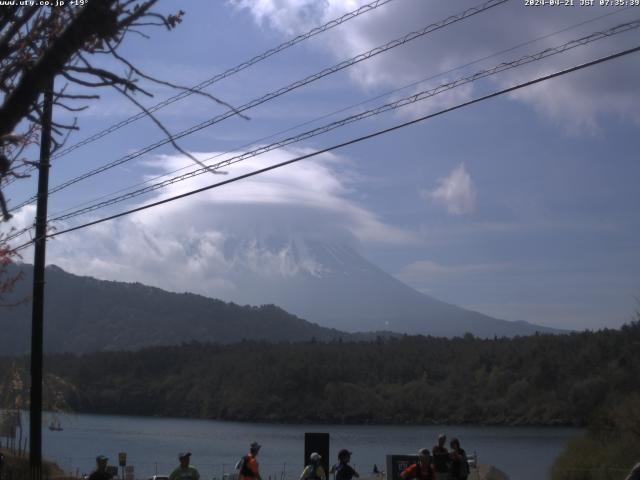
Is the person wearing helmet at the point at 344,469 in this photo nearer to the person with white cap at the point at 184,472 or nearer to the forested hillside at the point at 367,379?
the person with white cap at the point at 184,472

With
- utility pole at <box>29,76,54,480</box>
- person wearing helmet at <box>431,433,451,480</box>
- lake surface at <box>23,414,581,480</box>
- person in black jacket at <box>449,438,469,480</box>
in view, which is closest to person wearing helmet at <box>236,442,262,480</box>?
person wearing helmet at <box>431,433,451,480</box>

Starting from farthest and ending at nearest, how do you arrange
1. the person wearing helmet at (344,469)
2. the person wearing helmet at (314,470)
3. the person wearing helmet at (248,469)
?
the person wearing helmet at (344,469), the person wearing helmet at (314,470), the person wearing helmet at (248,469)

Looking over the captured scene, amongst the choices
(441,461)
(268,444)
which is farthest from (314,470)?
(268,444)

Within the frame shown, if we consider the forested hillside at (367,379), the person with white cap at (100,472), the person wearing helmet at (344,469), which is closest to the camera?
the person with white cap at (100,472)

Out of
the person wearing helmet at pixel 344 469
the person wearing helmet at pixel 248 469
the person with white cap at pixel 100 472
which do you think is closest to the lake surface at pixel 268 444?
the person wearing helmet at pixel 344 469

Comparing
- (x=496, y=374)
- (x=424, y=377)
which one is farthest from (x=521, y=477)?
(x=424, y=377)

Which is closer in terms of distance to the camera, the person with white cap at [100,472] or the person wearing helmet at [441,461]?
the person with white cap at [100,472]

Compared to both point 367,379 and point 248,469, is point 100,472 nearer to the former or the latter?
point 248,469
